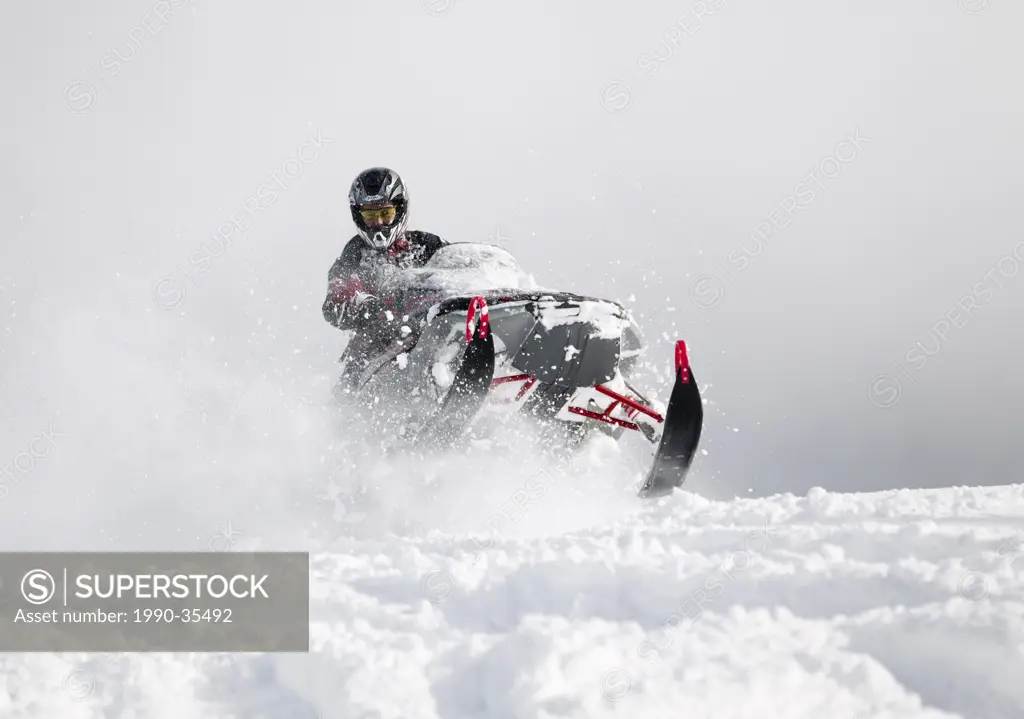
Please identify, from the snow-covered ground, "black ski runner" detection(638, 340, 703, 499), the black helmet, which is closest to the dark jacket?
the black helmet

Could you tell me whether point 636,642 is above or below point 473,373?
below

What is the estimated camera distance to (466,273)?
582 centimetres

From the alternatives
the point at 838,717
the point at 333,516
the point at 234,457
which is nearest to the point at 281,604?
the point at 838,717

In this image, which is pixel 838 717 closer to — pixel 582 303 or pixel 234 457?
pixel 582 303

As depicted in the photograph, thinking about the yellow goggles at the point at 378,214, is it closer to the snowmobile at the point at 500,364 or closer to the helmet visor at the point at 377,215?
the helmet visor at the point at 377,215

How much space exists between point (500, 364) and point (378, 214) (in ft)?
5.99

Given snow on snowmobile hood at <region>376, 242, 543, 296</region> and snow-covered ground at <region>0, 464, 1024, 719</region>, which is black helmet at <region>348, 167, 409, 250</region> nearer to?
snow on snowmobile hood at <region>376, 242, 543, 296</region>

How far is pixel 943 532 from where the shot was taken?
3.32m

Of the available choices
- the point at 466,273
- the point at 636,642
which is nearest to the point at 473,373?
the point at 466,273

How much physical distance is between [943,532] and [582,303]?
2372 mm

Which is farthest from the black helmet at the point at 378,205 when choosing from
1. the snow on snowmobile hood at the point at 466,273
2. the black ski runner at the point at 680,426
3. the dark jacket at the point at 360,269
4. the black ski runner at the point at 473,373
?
the black ski runner at the point at 680,426

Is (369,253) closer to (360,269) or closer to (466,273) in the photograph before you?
(360,269)

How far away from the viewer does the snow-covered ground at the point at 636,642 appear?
93.0 inches

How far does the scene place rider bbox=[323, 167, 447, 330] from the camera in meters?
6.04
